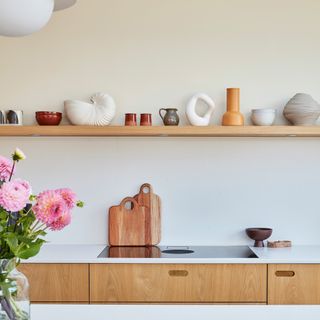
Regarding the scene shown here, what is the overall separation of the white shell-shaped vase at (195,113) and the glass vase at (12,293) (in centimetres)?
198

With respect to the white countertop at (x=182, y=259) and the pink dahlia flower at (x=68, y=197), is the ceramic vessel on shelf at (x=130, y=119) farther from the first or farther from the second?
the pink dahlia flower at (x=68, y=197)

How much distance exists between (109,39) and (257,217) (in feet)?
4.87

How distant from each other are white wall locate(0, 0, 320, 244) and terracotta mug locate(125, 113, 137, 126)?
0.54 ft

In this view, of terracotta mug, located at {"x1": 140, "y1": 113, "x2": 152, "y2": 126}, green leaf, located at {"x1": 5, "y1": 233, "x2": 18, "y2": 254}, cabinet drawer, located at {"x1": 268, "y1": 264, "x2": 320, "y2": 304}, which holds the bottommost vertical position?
cabinet drawer, located at {"x1": 268, "y1": 264, "x2": 320, "y2": 304}

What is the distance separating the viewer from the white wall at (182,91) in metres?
3.33

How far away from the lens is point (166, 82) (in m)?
3.34

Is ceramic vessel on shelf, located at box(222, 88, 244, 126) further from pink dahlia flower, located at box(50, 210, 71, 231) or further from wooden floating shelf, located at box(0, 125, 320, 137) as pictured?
pink dahlia flower, located at box(50, 210, 71, 231)

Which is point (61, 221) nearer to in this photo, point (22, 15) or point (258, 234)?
point (22, 15)

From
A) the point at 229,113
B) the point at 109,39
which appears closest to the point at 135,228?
the point at 229,113

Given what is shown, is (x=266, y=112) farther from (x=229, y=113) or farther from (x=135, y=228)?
(x=135, y=228)

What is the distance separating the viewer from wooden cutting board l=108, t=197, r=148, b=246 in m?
3.27
